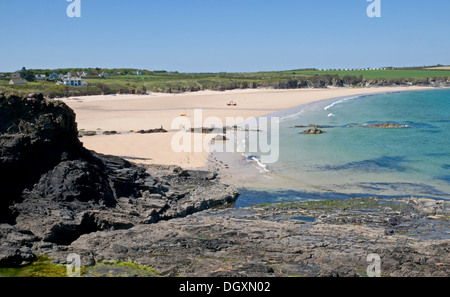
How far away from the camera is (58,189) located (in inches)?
532

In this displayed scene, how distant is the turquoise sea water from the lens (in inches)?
763

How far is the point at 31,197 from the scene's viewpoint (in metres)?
13.1

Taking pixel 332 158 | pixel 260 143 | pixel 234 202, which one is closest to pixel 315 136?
pixel 260 143

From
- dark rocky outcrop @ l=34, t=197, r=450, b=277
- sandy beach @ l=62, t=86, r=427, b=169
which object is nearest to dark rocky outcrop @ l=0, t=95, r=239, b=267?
dark rocky outcrop @ l=34, t=197, r=450, b=277

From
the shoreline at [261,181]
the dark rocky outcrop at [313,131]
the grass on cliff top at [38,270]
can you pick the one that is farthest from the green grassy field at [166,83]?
the grass on cliff top at [38,270]

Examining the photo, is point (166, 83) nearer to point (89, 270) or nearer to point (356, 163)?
point (356, 163)

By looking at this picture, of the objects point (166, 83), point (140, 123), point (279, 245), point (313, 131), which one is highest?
point (166, 83)

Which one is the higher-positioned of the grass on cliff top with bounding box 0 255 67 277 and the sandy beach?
the sandy beach

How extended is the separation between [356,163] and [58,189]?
17.7 metres

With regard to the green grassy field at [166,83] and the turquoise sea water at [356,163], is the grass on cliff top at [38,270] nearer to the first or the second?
the turquoise sea water at [356,163]

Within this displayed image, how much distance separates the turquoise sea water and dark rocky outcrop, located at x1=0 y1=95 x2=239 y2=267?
13.1ft

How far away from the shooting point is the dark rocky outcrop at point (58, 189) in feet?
40.0

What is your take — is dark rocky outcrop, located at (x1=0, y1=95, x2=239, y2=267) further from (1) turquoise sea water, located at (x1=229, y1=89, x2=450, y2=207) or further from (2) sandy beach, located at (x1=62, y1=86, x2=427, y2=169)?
(2) sandy beach, located at (x1=62, y1=86, x2=427, y2=169)

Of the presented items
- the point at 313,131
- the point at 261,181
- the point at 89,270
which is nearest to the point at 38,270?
the point at 89,270
